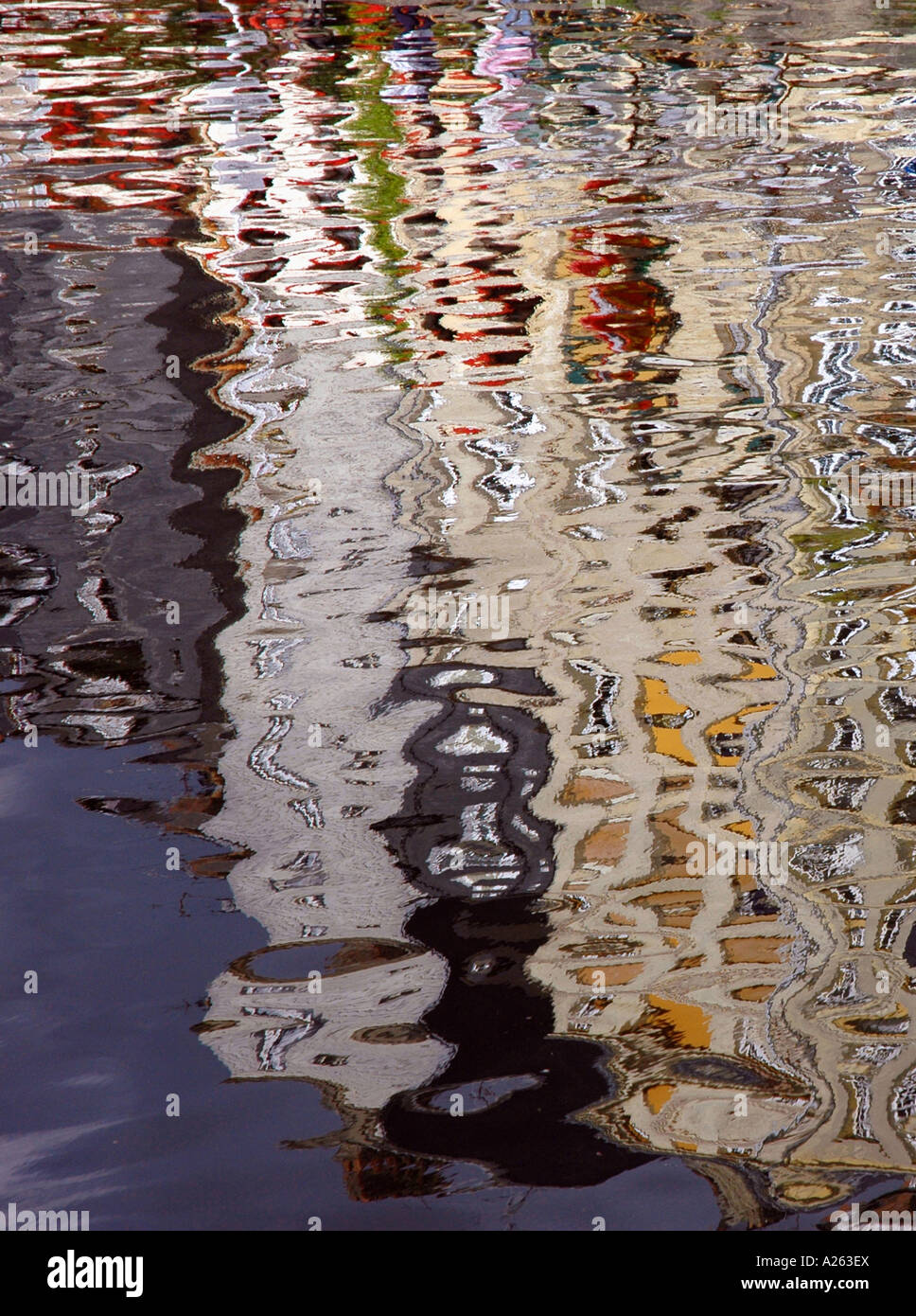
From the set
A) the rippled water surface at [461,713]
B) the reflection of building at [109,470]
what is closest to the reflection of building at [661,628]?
the rippled water surface at [461,713]

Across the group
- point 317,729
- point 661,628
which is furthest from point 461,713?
point 661,628

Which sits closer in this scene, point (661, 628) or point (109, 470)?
point (661, 628)

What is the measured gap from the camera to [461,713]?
2.94 meters

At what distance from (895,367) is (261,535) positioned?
2.43 metres

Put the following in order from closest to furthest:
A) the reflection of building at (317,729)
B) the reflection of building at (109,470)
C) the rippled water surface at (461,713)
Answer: the rippled water surface at (461,713)
the reflection of building at (317,729)
the reflection of building at (109,470)

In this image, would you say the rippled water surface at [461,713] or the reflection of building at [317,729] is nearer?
the rippled water surface at [461,713]

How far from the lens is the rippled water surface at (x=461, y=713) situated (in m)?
1.95

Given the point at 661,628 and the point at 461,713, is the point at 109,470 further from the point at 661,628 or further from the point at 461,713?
the point at 661,628

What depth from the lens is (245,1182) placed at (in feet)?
6.15

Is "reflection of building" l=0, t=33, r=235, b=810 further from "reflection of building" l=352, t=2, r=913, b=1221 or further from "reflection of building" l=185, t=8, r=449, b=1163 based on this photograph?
"reflection of building" l=352, t=2, r=913, b=1221

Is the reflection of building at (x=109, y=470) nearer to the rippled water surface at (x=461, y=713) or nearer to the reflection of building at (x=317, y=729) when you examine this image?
the rippled water surface at (x=461, y=713)

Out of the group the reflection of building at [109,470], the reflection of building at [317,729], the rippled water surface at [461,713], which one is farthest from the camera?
the reflection of building at [109,470]

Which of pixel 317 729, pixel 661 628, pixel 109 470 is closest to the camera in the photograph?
pixel 317 729

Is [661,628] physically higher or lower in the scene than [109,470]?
lower
